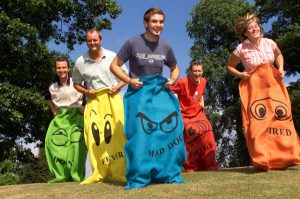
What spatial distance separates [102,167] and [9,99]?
348 inches

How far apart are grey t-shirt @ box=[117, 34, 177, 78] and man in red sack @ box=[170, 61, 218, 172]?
289 cm

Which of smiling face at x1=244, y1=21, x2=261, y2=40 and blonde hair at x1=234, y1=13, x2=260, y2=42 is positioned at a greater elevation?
blonde hair at x1=234, y1=13, x2=260, y2=42

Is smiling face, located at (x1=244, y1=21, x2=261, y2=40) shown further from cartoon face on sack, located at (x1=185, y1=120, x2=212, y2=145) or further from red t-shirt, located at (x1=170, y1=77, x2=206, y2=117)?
cartoon face on sack, located at (x1=185, y1=120, x2=212, y2=145)

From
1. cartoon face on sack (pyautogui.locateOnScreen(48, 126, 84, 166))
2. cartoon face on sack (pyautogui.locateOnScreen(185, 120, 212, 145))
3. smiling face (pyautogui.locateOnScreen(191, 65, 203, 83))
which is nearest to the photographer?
cartoon face on sack (pyautogui.locateOnScreen(48, 126, 84, 166))

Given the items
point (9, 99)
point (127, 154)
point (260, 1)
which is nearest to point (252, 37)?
point (127, 154)

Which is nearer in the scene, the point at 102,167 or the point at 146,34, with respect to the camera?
the point at 146,34

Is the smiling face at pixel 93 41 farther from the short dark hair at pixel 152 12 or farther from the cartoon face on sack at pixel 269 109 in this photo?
the cartoon face on sack at pixel 269 109

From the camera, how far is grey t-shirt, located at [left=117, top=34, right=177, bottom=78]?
558 cm

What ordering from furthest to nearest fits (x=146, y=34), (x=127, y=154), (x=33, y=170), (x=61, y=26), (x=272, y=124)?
(x=33, y=170), (x=61, y=26), (x=272, y=124), (x=146, y=34), (x=127, y=154)

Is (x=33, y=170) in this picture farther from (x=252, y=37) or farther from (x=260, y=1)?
(x=252, y=37)

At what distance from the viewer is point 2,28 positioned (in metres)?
14.4

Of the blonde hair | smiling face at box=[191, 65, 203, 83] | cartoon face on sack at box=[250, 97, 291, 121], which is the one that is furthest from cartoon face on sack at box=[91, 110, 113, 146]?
smiling face at box=[191, 65, 203, 83]

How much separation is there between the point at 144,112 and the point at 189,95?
3.27 meters

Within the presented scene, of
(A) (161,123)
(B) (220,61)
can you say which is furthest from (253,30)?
(B) (220,61)
